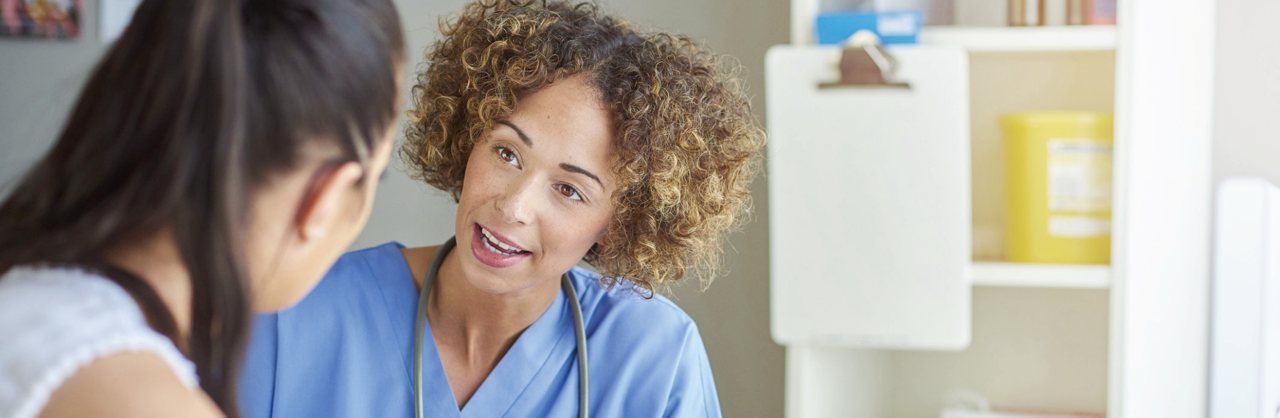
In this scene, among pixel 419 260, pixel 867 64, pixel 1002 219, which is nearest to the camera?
pixel 867 64

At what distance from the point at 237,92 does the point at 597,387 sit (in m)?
0.84

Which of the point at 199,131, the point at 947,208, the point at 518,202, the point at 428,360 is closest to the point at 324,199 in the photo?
the point at 199,131

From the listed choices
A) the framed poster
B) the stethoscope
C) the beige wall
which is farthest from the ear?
the framed poster

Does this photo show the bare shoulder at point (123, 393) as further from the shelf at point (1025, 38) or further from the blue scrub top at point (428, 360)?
the shelf at point (1025, 38)

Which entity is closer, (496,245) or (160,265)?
(160,265)

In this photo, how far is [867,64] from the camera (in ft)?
4.37

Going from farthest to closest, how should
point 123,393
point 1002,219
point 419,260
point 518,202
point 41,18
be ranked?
point 41,18
point 1002,219
point 419,260
point 518,202
point 123,393

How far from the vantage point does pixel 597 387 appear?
1403mm

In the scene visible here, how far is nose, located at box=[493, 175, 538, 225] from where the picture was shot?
4.01 ft

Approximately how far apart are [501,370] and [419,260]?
0.17 metres

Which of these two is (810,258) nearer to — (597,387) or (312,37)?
(597,387)

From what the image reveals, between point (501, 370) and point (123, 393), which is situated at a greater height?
point (123, 393)

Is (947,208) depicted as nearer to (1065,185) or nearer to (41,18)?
(1065,185)

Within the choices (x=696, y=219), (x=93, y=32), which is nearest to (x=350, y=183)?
(x=696, y=219)
